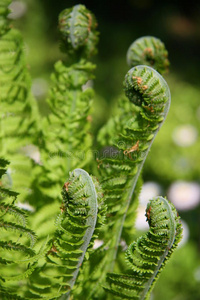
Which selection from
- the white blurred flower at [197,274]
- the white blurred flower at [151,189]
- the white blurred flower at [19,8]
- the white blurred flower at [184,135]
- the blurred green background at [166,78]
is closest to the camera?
the white blurred flower at [197,274]

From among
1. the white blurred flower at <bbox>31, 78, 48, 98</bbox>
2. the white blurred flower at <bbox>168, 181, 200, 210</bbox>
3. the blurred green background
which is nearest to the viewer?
the blurred green background

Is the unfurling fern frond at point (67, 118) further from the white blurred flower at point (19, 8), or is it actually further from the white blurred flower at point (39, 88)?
the white blurred flower at point (19, 8)

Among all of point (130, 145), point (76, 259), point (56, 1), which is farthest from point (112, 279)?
point (56, 1)

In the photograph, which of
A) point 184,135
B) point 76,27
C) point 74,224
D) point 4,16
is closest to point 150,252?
point 74,224

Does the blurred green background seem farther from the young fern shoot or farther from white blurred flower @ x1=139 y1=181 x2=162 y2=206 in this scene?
the young fern shoot

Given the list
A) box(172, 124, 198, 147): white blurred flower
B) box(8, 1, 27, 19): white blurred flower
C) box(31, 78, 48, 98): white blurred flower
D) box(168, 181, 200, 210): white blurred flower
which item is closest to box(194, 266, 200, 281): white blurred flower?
box(168, 181, 200, 210): white blurred flower

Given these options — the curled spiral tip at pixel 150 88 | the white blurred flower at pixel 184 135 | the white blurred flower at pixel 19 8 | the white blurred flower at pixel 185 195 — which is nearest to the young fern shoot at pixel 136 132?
the curled spiral tip at pixel 150 88

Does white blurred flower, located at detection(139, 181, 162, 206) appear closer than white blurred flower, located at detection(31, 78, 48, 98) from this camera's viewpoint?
Yes
